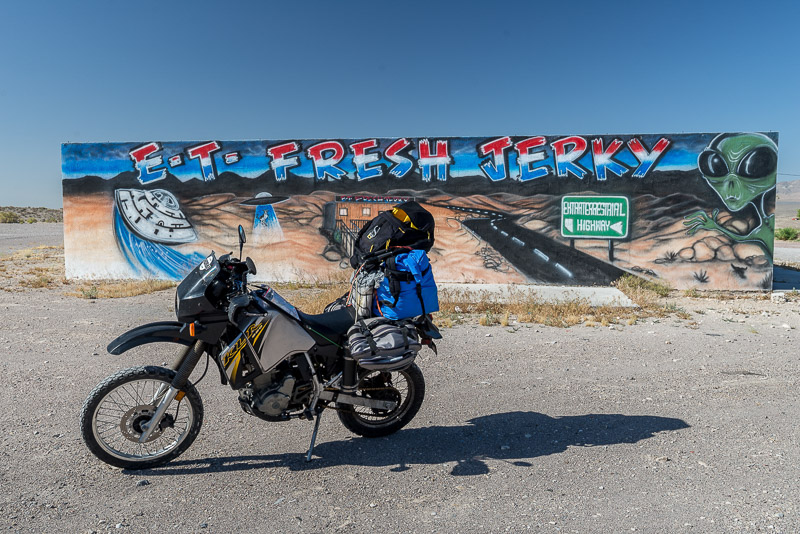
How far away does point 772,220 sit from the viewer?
12531 millimetres

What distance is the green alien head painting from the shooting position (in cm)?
1238

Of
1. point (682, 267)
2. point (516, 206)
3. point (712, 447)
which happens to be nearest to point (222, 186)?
point (516, 206)

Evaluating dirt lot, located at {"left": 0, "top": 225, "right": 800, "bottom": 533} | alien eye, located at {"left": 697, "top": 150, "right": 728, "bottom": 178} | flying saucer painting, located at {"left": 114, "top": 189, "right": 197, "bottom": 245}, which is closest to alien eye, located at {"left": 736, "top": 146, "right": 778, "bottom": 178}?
alien eye, located at {"left": 697, "top": 150, "right": 728, "bottom": 178}

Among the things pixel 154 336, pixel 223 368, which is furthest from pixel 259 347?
pixel 154 336

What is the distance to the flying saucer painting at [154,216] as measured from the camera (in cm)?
1439

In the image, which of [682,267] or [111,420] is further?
[682,267]

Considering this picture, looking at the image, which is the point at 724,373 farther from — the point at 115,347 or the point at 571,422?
the point at 115,347

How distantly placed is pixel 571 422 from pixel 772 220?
34.1ft

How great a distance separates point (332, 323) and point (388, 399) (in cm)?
73

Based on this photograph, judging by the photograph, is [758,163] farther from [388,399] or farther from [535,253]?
[388,399]

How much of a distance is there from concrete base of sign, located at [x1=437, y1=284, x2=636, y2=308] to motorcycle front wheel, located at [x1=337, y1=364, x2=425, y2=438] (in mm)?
6314

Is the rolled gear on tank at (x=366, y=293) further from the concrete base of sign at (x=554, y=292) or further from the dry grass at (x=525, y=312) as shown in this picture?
the concrete base of sign at (x=554, y=292)

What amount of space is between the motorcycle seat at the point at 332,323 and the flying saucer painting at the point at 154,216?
11215 mm

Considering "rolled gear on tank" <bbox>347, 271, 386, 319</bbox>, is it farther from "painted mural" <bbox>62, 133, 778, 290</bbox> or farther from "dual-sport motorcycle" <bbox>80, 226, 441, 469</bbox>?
"painted mural" <bbox>62, 133, 778, 290</bbox>
